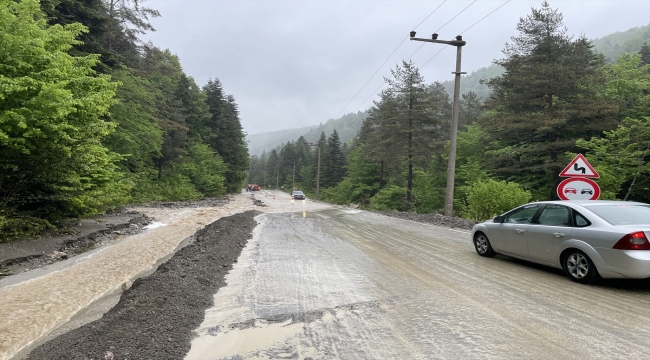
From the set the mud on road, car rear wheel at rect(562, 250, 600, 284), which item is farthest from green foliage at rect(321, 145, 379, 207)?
the mud on road

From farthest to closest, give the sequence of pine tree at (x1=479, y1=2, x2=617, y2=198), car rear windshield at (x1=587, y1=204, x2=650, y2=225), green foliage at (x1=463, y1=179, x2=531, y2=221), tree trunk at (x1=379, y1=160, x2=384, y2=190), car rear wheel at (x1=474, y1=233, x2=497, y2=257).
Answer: tree trunk at (x1=379, y1=160, x2=384, y2=190) < pine tree at (x1=479, y1=2, x2=617, y2=198) < green foliage at (x1=463, y1=179, x2=531, y2=221) < car rear wheel at (x1=474, y1=233, x2=497, y2=257) < car rear windshield at (x1=587, y1=204, x2=650, y2=225)

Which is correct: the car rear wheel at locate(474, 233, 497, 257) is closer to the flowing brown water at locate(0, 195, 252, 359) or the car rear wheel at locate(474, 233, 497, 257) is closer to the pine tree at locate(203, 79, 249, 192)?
the flowing brown water at locate(0, 195, 252, 359)

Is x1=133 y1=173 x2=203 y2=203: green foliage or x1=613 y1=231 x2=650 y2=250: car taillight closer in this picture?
x1=613 y1=231 x2=650 y2=250: car taillight

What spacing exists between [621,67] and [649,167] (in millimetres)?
15454

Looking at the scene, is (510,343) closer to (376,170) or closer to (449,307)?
(449,307)

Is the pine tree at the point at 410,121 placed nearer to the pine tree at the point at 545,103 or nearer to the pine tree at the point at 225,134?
the pine tree at the point at 545,103

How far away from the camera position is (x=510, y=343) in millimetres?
3607

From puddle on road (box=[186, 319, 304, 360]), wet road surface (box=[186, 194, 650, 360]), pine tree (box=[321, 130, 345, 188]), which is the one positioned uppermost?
pine tree (box=[321, 130, 345, 188])

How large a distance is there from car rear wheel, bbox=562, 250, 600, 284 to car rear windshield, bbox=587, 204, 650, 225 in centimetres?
70

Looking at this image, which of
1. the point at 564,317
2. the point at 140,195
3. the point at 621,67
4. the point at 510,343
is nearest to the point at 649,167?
the point at 621,67

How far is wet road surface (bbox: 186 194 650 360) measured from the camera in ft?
11.5

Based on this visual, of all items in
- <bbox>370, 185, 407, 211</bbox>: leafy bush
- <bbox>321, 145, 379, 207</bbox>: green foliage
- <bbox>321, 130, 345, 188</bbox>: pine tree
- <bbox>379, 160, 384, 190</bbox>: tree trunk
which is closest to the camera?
<bbox>370, 185, 407, 211</bbox>: leafy bush

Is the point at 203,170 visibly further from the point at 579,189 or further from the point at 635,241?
the point at 635,241

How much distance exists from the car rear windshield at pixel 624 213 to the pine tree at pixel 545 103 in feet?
58.7
